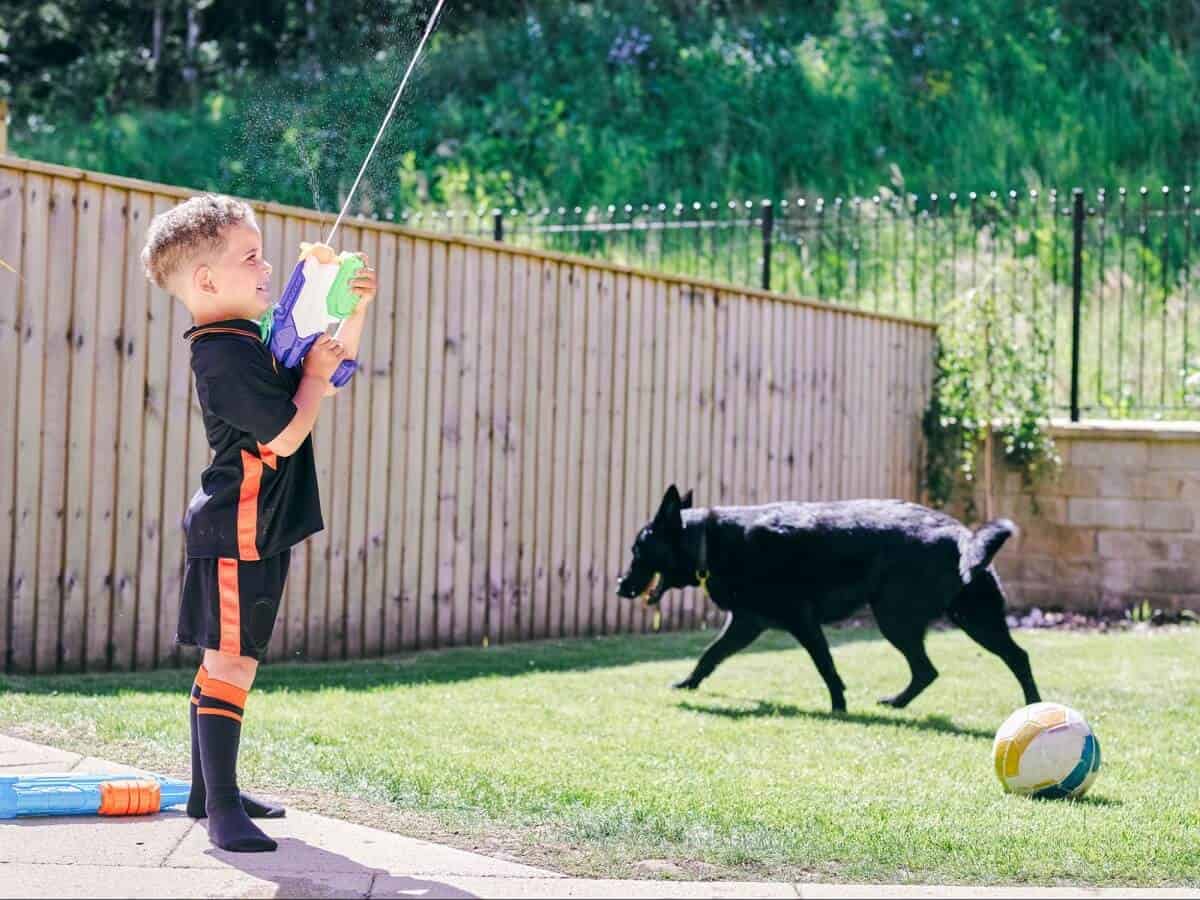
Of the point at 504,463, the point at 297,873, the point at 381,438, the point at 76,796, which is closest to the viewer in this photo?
the point at 297,873

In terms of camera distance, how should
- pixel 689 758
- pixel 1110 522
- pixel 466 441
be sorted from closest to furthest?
pixel 689 758, pixel 466 441, pixel 1110 522

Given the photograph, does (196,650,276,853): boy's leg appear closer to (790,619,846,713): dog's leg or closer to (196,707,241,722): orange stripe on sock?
(196,707,241,722): orange stripe on sock

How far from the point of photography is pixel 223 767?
352 centimetres

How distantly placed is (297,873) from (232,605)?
639 millimetres

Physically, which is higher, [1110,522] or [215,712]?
[1110,522]

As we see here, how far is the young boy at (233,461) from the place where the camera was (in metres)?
3.52

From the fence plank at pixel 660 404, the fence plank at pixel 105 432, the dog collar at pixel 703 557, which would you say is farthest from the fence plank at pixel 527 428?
the fence plank at pixel 105 432

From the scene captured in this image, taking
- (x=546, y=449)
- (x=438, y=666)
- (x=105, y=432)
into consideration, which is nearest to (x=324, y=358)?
(x=105, y=432)

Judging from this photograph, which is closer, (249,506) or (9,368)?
(249,506)

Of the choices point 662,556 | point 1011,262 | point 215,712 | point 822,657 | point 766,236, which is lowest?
point 822,657

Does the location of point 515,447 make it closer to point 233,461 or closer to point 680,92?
point 233,461

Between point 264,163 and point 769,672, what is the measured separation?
415 centimetres

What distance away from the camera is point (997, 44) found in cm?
2188

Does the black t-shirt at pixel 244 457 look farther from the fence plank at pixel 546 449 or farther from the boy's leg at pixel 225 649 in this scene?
the fence plank at pixel 546 449
